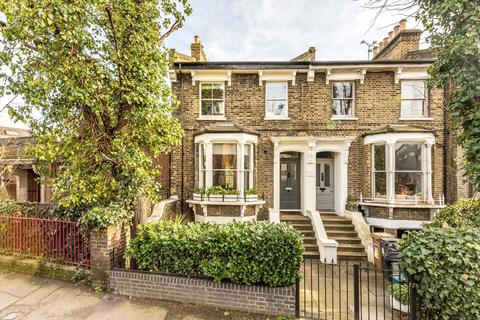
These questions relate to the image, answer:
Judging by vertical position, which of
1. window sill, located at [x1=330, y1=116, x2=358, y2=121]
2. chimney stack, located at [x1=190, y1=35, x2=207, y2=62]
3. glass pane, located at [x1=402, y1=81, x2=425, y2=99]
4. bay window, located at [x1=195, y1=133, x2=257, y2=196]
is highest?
chimney stack, located at [x1=190, y1=35, x2=207, y2=62]

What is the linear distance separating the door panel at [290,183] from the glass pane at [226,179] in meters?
2.61

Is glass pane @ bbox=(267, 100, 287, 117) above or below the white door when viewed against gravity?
above

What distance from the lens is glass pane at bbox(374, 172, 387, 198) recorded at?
9.72m

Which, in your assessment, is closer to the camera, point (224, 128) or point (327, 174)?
point (224, 128)

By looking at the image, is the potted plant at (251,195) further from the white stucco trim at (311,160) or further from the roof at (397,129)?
the roof at (397,129)

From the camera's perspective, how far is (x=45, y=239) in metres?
6.25

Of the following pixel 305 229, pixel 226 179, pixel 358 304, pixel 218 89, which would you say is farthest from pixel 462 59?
pixel 218 89

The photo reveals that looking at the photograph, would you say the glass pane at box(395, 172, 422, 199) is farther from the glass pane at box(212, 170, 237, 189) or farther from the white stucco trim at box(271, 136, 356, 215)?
the glass pane at box(212, 170, 237, 189)

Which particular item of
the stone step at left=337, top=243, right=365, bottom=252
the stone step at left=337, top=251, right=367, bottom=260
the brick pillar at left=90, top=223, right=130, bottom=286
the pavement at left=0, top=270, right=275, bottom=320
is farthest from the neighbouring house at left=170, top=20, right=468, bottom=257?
the pavement at left=0, top=270, right=275, bottom=320

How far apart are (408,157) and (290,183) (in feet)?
17.0

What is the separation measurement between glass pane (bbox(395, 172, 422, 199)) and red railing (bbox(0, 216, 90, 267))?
37.7ft

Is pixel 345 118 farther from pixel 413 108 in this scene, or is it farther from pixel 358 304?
pixel 358 304

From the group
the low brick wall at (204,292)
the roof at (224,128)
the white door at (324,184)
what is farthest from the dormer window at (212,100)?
the low brick wall at (204,292)

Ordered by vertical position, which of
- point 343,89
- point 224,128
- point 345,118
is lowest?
point 224,128
